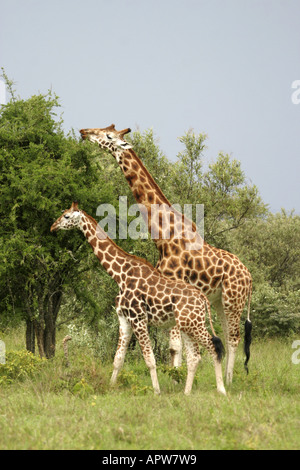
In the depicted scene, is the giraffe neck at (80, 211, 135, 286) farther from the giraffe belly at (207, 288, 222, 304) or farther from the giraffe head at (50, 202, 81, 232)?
the giraffe belly at (207, 288, 222, 304)

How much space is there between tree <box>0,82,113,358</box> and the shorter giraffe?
228 cm

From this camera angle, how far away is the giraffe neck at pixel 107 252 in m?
9.81

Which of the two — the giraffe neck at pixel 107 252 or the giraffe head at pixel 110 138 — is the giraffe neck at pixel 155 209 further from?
the giraffe neck at pixel 107 252

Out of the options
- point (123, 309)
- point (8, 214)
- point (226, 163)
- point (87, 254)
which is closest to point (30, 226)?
point (8, 214)

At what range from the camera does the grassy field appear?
22.1ft

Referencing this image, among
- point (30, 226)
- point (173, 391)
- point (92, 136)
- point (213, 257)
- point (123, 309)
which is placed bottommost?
point (173, 391)

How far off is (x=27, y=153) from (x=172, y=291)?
17.5ft

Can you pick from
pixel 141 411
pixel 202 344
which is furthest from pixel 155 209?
pixel 141 411

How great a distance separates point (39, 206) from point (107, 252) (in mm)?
2628

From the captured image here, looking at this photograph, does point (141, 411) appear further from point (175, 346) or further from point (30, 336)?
point (30, 336)

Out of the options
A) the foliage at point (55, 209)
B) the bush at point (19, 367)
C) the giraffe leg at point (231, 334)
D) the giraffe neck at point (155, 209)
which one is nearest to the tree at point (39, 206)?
the foliage at point (55, 209)

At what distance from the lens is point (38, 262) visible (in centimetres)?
1247

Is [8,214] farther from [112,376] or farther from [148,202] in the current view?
[112,376]

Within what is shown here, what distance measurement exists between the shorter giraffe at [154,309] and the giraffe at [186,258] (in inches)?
18.4
